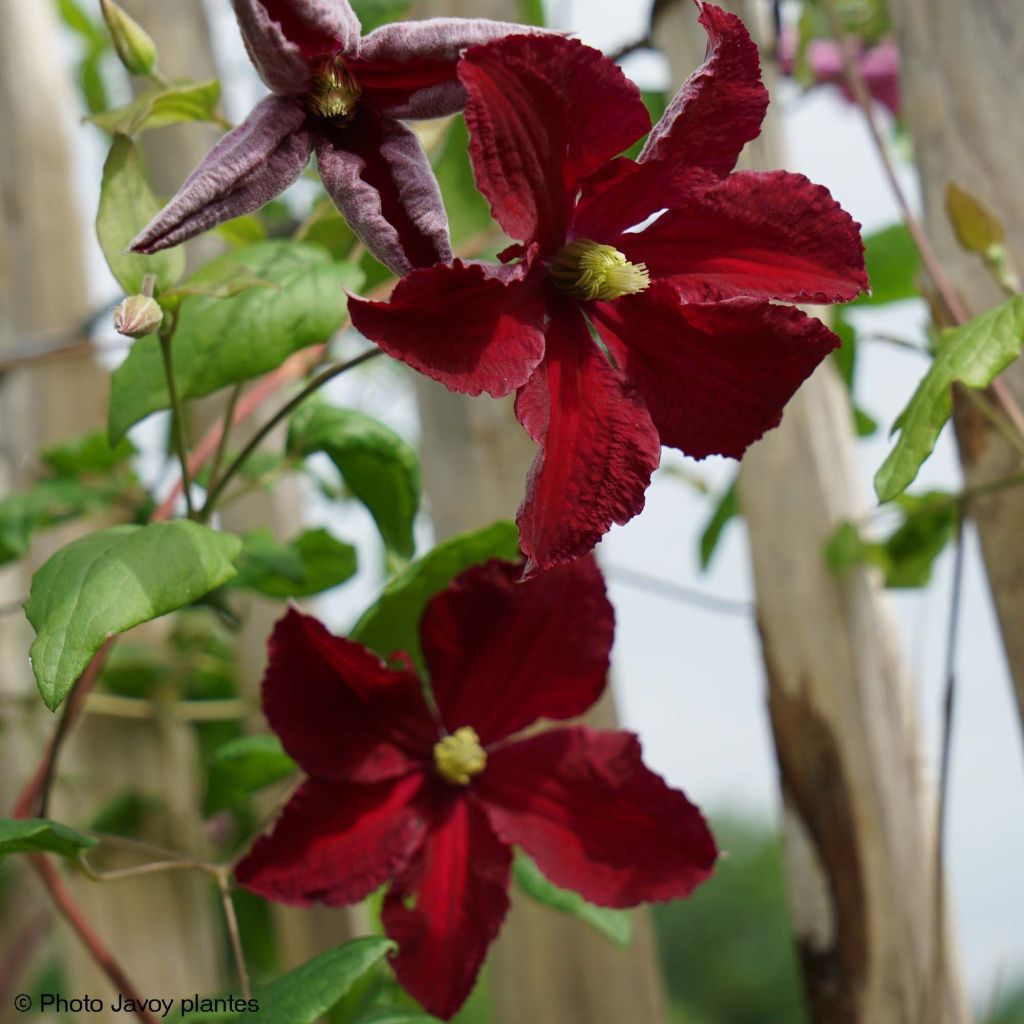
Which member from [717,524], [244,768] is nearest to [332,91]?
[244,768]

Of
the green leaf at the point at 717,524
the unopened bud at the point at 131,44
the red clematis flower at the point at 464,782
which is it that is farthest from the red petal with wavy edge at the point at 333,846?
the green leaf at the point at 717,524

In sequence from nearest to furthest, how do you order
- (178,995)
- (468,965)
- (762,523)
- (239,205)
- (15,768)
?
(239,205) < (468,965) < (762,523) < (178,995) < (15,768)

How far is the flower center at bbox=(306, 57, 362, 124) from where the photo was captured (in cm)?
39

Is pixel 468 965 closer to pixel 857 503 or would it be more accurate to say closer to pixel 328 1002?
pixel 328 1002

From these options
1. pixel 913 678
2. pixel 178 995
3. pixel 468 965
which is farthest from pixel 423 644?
pixel 178 995

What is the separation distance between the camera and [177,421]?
47cm

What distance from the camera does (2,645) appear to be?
5.33 ft

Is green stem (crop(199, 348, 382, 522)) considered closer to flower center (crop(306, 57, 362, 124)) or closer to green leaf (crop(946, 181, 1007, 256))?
flower center (crop(306, 57, 362, 124))

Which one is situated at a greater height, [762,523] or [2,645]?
[2,645]

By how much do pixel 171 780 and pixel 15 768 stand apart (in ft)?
2.25

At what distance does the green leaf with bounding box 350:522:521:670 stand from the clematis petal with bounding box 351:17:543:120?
7.9 inches

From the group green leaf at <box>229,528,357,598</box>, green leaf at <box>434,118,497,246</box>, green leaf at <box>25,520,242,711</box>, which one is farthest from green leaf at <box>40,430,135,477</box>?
green leaf at <box>25,520,242,711</box>

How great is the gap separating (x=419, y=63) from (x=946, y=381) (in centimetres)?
21

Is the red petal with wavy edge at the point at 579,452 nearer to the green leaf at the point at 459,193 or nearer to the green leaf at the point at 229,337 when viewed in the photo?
the green leaf at the point at 229,337
